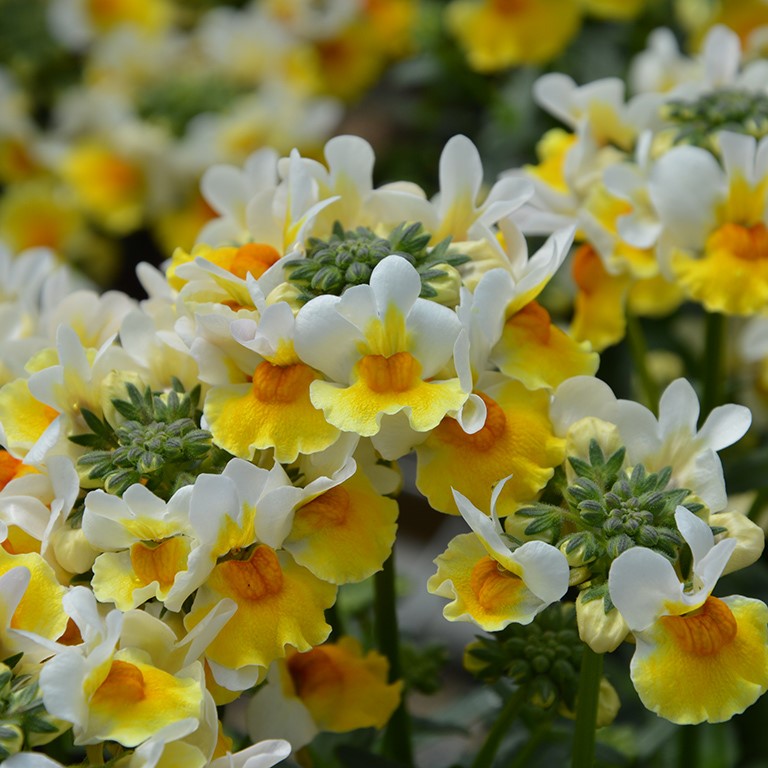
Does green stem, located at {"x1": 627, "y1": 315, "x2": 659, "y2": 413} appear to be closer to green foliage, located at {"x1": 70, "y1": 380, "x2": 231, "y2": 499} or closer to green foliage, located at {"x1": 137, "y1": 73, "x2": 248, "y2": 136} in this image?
green foliage, located at {"x1": 70, "y1": 380, "x2": 231, "y2": 499}

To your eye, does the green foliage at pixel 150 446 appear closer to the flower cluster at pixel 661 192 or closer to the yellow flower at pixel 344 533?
the yellow flower at pixel 344 533

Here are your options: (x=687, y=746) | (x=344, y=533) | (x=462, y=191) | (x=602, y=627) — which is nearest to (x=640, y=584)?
(x=602, y=627)

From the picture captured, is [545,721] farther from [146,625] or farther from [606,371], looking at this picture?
[606,371]

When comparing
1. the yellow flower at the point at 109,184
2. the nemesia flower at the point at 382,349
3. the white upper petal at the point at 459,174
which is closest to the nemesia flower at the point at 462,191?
the white upper petal at the point at 459,174

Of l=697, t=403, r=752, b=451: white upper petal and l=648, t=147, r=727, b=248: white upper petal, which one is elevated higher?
l=648, t=147, r=727, b=248: white upper petal

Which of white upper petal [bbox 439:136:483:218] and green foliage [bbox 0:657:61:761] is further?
white upper petal [bbox 439:136:483:218]

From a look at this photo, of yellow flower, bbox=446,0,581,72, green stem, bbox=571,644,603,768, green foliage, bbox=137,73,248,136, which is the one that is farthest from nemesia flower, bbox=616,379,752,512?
green foliage, bbox=137,73,248,136
